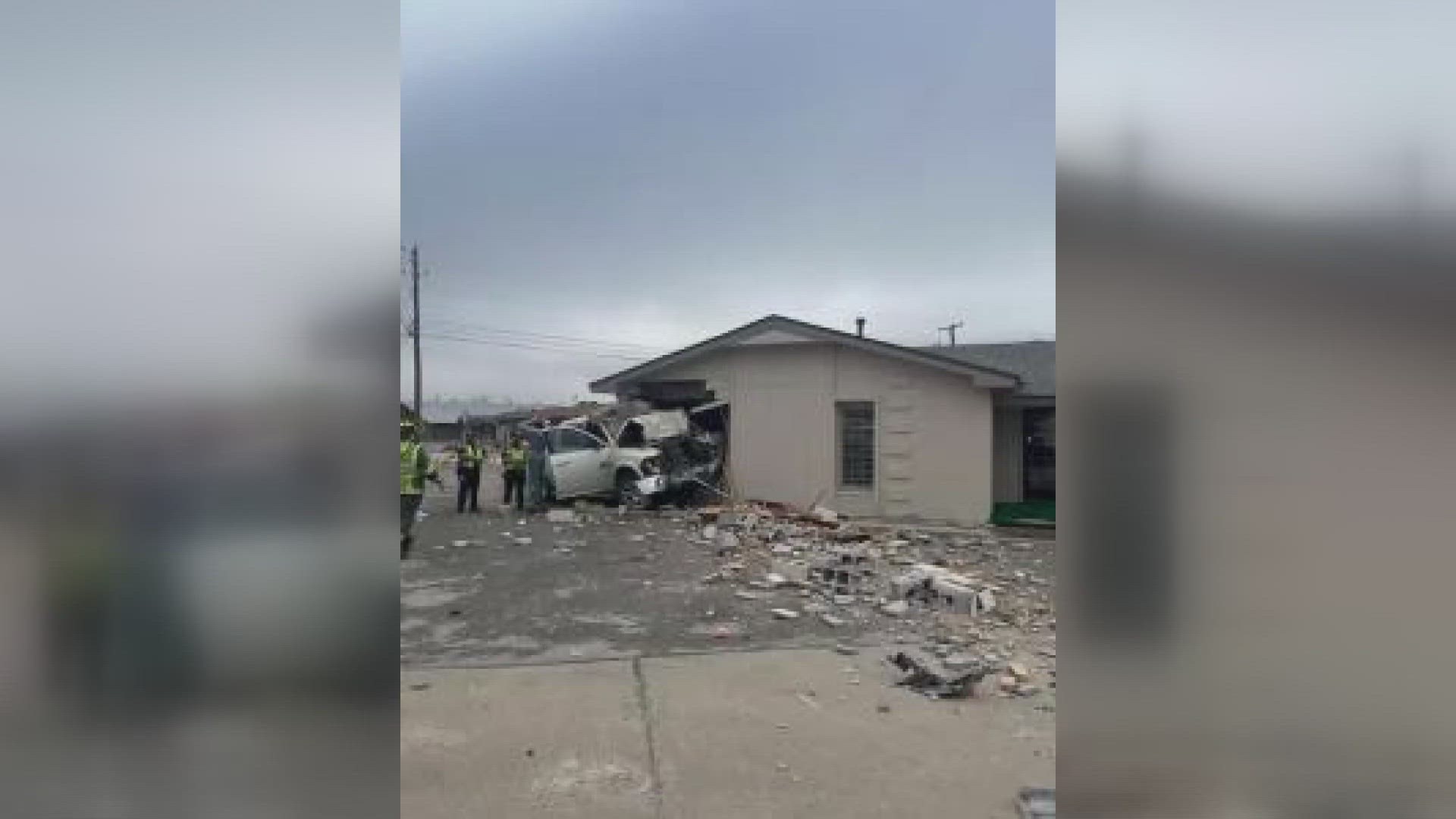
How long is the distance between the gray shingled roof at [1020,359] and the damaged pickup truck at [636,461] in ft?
15.8

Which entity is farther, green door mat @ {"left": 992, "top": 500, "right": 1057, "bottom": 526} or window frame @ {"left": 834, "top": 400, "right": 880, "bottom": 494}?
window frame @ {"left": 834, "top": 400, "right": 880, "bottom": 494}

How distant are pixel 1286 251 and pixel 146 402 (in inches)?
82.8

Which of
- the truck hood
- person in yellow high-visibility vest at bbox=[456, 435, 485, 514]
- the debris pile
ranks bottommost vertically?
the debris pile

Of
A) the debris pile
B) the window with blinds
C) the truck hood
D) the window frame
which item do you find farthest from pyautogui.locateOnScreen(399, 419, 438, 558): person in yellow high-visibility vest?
the window with blinds

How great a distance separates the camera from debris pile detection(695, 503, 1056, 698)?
529 cm

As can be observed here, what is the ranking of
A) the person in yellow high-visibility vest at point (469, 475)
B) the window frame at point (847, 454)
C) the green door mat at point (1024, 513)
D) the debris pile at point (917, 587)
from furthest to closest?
1. the window frame at point (847, 454)
2. the person in yellow high-visibility vest at point (469, 475)
3. the green door mat at point (1024, 513)
4. the debris pile at point (917, 587)

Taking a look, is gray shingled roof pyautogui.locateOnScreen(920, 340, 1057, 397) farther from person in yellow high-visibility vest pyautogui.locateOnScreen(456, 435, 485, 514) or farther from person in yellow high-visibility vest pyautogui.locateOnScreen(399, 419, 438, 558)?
person in yellow high-visibility vest pyautogui.locateOnScreen(399, 419, 438, 558)

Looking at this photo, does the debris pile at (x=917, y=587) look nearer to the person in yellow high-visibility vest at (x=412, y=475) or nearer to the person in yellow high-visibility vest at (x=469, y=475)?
the person in yellow high-visibility vest at (x=412, y=475)

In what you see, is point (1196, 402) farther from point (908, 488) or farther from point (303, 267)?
point (908, 488)

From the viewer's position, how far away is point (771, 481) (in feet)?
50.6

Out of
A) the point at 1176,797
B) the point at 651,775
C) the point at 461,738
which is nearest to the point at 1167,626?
the point at 1176,797

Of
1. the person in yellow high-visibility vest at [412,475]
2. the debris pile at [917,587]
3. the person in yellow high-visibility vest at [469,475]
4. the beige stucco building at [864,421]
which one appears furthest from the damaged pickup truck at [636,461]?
the person in yellow high-visibility vest at [412,475]

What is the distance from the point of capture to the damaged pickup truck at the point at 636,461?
48.8 feet

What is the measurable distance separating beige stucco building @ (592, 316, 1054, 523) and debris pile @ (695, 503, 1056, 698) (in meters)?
1.35
